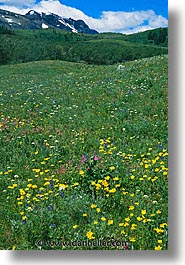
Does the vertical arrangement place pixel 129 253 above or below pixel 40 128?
below

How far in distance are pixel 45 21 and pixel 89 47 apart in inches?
35.4

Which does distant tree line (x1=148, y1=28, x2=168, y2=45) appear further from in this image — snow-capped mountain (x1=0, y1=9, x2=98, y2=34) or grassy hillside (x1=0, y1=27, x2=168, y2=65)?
snow-capped mountain (x1=0, y1=9, x2=98, y2=34)

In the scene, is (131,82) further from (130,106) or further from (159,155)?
(159,155)

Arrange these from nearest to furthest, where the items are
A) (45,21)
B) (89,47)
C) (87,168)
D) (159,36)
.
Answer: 1. (87,168)
2. (159,36)
3. (45,21)
4. (89,47)

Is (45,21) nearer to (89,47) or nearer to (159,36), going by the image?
(89,47)

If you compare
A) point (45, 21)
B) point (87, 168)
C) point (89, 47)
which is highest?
point (45, 21)

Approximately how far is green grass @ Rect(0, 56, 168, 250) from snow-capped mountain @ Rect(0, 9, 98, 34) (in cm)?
137

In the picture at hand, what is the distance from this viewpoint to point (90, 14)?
21.6 ft

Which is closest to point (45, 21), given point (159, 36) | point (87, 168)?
point (159, 36)

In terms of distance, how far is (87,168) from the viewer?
5941 mm

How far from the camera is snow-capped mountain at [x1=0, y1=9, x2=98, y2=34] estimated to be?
6656 millimetres

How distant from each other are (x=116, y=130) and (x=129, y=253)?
2.10m

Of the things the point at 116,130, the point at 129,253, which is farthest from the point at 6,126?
the point at 129,253

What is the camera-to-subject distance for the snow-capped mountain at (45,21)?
21.8 feet
